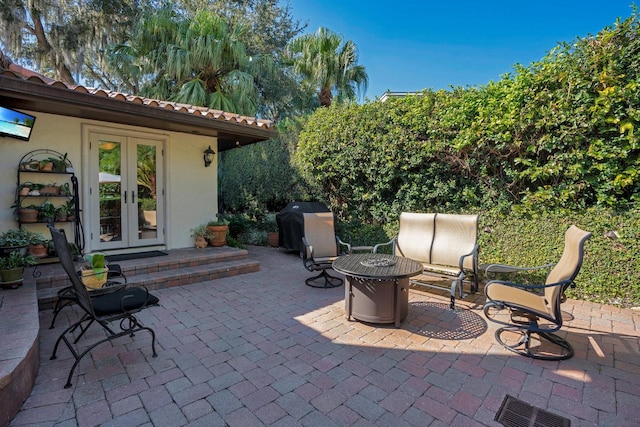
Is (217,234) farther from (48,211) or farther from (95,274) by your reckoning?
(95,274)

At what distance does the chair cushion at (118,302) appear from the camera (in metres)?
2.72

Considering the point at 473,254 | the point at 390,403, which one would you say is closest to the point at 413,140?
the point at 473,254

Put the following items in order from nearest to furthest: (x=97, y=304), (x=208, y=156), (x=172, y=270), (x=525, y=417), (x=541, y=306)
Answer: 1. (x=525, y=417)
2. (x=97, y=304)
3. (x=541, y=306)
4. (x=172, y=270)
5. (x=208, y=156)

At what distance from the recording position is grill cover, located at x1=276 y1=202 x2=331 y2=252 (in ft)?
23.4

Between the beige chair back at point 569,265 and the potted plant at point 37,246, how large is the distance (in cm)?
630

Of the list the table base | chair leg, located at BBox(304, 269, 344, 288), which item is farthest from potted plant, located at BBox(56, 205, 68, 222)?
the table base

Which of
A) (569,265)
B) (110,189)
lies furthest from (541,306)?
(110,189)

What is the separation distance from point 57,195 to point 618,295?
7.98 m

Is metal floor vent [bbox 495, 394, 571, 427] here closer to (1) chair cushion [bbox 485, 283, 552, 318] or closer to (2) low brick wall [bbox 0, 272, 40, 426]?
(1) chair cushion [bbox 485, 283, 552, 318]

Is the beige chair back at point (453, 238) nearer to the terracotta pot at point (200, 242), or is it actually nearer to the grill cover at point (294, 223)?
the grill cover at point (294, 223)

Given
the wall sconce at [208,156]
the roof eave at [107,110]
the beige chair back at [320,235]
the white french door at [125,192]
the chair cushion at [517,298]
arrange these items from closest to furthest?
the chair cushion at [517,298], the roof eave at [107,110], the beige chair back at [320,235], the white french door at [125,192], the wall sconce at [208,156]

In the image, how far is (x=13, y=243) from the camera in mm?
4023

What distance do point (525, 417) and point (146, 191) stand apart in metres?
6.32

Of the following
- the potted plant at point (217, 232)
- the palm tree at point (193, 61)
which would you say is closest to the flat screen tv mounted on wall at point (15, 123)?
the potted plant at point (217, 232)
